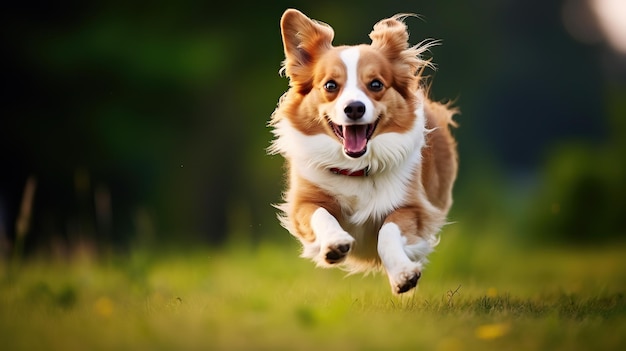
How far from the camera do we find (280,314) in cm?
441

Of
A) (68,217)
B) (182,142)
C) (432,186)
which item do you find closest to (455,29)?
(182,142)

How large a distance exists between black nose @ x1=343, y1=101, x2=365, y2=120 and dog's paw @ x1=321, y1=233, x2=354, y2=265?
68 cm

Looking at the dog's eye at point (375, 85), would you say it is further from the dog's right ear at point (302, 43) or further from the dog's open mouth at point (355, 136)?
the dog's right ear at point (302, 43)

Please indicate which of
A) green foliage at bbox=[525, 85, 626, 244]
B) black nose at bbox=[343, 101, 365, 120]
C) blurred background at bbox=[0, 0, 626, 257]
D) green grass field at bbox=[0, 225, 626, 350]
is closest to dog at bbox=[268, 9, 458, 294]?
black nose at bbox=[343, 101, 365, 120]

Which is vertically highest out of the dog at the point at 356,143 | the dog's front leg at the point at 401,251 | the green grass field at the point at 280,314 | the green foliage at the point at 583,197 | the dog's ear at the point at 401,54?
the dog's ear at the point at 401,54

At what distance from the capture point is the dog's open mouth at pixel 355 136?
5215 mm

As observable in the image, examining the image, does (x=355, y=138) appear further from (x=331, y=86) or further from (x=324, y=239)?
(x=324, y=239)

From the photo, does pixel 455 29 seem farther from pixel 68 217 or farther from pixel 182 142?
pixel 68 217

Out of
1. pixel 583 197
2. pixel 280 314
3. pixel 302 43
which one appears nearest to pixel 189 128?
pixel 583 197

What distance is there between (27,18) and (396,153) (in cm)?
859

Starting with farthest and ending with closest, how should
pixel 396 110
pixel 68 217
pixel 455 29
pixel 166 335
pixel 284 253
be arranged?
pixel 455 29, pixel 68 217, pixel 284 253, pixel 396 110, pixel 166 335

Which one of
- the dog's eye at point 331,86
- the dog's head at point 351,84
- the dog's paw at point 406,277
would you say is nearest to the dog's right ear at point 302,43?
the dog's head at point 351,84

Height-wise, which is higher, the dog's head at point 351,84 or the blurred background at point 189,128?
the dog's head at point 351,84

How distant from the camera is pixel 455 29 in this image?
47.4ft
